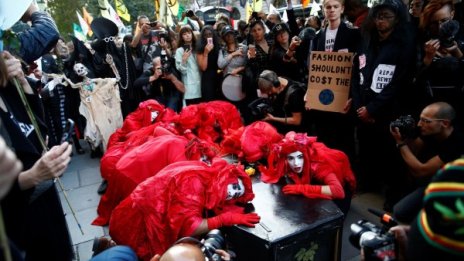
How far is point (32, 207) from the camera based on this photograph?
1749 millimetres

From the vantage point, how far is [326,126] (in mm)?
3648

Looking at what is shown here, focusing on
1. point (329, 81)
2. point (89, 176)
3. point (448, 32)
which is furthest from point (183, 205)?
point (89, 176)

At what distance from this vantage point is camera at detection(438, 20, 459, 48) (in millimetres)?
2441

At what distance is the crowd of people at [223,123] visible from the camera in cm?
172

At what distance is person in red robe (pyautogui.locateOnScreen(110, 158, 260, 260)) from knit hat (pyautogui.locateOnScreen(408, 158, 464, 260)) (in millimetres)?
1310

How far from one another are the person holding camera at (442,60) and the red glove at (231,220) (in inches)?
71.3

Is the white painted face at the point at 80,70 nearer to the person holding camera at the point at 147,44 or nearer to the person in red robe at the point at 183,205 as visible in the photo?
the person holding camera at the point at 147,44

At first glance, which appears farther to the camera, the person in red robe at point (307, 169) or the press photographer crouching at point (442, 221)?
the person in red robe at point (307, 169)

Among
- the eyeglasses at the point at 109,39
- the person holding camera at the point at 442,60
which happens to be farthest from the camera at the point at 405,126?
the eyeglasses at the point at 109,39

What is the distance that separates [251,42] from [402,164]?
2723 mm

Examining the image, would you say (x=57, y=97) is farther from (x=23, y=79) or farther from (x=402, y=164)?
(x=402, y=164)

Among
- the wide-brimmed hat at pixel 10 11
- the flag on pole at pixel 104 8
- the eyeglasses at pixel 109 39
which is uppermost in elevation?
the flag on pole at pixel 104 8

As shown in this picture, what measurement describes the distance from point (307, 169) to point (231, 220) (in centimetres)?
78

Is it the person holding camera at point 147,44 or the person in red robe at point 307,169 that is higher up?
the person holding camera at point 147,44
